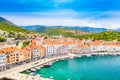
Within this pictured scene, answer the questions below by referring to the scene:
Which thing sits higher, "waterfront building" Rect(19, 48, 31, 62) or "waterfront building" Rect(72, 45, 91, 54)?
"waterfront building" Rect(19, 48, 31, 62)

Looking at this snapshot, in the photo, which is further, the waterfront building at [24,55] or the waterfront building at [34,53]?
the waterfront building at [34,53]

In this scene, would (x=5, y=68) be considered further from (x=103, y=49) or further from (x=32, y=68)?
(x=103, y=49)

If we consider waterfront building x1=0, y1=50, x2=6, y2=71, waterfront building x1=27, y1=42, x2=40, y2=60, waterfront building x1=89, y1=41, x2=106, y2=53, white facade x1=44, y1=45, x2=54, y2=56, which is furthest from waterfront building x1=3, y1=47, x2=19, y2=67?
waterfront building x1=89, y1=41, x2=106, y2=53

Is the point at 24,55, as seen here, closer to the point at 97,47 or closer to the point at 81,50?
the point at 81,50

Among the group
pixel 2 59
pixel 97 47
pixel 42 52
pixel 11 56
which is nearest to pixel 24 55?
pixel 11 56

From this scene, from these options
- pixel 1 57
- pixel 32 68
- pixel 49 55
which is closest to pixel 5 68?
pixel 1 57

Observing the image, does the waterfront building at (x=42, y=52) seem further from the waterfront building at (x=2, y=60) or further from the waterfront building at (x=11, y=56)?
the waterfront building at (x=2, y=60)

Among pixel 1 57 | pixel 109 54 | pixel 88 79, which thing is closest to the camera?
pixel 88 79

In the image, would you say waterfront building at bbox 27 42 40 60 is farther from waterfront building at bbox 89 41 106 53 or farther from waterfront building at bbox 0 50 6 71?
waterfront building at bbox 89 41 106 53

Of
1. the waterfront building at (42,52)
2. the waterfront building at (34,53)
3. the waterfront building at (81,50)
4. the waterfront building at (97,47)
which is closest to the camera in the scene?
the waterfront building at (34,53)

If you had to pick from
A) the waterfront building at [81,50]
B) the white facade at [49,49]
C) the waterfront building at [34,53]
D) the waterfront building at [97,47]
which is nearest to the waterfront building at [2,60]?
the waterfront building at [34,53]

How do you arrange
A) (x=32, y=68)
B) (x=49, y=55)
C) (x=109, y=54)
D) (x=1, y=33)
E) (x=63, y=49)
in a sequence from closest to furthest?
(x=32, y=68), (x=49, y=55), (x=63, y=49), (x=109, y=54), (x=1, y=33)
